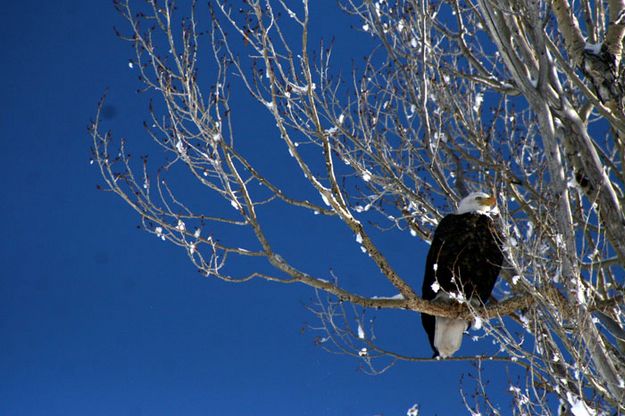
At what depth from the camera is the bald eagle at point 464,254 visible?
3879 mm

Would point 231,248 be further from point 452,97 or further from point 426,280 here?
point 452,97

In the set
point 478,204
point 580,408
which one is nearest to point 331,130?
point 478,204

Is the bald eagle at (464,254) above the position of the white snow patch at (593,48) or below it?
below

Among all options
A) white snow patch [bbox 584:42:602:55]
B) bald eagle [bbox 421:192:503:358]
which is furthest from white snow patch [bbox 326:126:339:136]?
white snow patch [bbox 584:42:602:55]

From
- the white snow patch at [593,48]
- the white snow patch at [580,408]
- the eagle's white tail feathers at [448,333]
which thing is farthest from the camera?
the eagle's white tail feathers at [448,333]

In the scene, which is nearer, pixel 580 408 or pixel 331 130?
pixel 580 408

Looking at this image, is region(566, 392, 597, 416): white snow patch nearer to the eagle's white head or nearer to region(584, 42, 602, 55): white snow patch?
the eagle's white head

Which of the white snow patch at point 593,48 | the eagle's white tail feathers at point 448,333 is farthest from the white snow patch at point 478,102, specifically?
the eagle's white tail feathers at point 448,333

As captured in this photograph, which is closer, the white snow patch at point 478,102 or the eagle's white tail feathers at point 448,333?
the eagle's white tail feathers at point 448,333

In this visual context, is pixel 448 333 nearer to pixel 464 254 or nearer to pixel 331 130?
pixel 464 254

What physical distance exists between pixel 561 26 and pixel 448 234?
1.16 m

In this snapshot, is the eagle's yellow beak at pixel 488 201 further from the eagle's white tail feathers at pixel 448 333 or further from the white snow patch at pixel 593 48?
the white snow patch at pixel 593 48

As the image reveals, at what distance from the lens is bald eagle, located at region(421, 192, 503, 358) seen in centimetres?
388

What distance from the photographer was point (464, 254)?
12.8 ft
